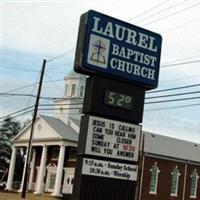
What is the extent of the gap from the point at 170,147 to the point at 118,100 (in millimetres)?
47784

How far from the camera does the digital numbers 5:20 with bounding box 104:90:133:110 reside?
1638 centimetres

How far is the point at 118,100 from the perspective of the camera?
1669 cm

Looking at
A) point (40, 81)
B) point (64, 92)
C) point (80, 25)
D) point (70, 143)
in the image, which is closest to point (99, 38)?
point (80, 25)

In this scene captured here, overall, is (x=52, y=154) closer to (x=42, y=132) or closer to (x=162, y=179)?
(x=42, y=132)

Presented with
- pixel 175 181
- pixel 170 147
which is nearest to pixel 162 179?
pixel 175 181

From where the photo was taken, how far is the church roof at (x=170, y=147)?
60506 millimetres

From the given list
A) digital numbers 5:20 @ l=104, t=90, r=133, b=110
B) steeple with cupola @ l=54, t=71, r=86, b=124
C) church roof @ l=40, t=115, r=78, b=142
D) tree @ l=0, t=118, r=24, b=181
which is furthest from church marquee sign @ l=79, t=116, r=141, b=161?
tree @ l=0, t=118, r=24, b=181

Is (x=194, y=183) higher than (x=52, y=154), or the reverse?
(x=52, y=154)

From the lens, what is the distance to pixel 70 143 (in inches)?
2285

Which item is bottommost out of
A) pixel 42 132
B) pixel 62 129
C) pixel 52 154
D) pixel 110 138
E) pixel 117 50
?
pixel 110 138

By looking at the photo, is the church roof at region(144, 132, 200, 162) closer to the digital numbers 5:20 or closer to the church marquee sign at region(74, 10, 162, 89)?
the church marquee sign at region(74, 10, 162, 89)

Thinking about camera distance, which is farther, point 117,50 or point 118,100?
point 118,100

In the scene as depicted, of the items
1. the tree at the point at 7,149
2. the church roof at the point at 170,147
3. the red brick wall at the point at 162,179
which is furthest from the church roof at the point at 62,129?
the tree at the point at 7,149

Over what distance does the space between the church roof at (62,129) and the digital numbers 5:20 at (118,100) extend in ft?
136
